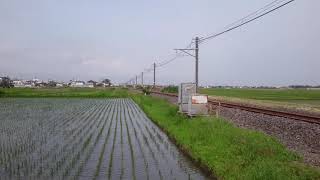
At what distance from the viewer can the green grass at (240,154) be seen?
403 inches

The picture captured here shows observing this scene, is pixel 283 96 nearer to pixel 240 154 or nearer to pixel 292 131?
pixel 292 131

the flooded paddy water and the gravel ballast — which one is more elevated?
the gravel ballast

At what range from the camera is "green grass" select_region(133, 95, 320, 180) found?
10.2m

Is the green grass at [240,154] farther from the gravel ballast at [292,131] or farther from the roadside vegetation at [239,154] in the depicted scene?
the gravel ballast at [292,131]

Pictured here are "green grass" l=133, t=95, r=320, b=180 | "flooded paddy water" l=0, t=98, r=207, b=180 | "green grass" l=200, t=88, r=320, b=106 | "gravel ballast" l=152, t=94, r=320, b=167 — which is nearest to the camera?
"green grass" l=133, t=95, r=320, b=180

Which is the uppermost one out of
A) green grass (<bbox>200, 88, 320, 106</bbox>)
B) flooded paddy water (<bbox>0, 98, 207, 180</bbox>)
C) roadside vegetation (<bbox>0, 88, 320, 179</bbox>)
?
green grass (<bbox>200, 88, 320, 106</bbox>)

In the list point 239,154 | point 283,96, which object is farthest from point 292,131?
point 283,96

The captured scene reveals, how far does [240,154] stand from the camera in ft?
43.6

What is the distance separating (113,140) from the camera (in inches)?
Answer: 770

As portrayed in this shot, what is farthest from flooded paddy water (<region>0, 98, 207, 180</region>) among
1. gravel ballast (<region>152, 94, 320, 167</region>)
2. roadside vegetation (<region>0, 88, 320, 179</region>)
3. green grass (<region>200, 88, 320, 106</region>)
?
green grass (<region>200, 88, 320, 106</region>)

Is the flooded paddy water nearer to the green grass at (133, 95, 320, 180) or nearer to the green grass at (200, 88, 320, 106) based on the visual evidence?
the green grass at (133, 95, 320, 180)

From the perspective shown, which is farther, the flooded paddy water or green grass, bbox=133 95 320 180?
the flooded paddy water

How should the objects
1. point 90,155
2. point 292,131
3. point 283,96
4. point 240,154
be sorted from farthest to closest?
point 283,96, point 292,131, point 90,155, point 240,154

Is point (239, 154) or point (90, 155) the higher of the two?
point (239, 154)
